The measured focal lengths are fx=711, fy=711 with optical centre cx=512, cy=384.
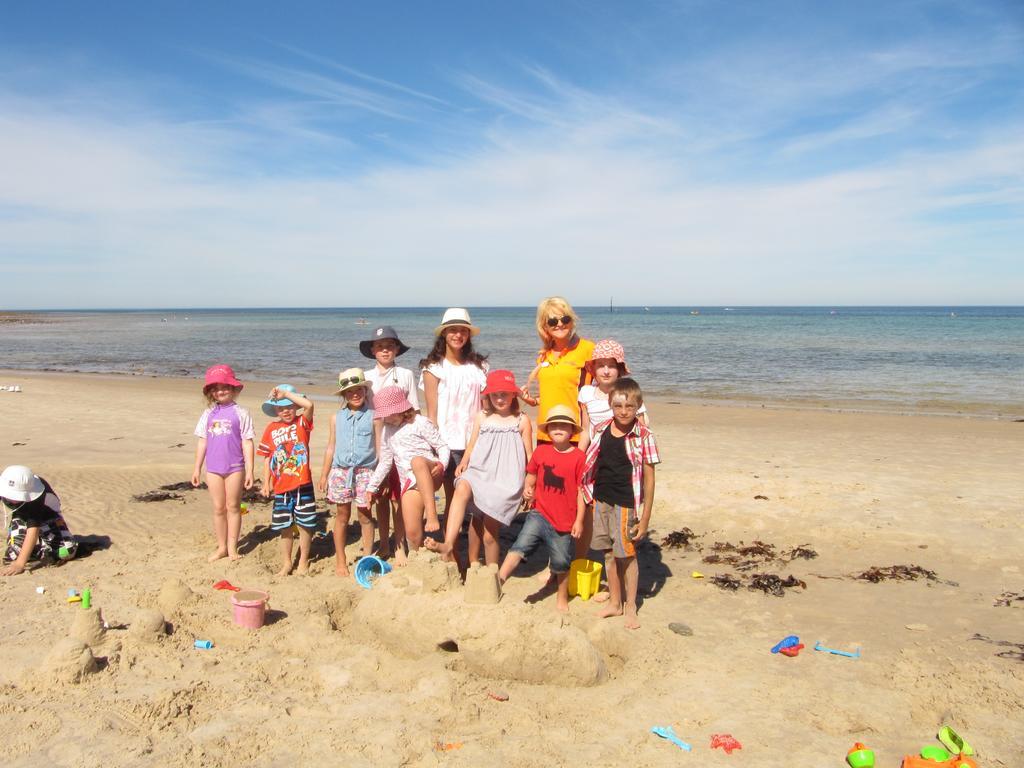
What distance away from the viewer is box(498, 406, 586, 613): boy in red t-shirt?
4.99 metres

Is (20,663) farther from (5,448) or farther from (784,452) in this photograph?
(784,452)

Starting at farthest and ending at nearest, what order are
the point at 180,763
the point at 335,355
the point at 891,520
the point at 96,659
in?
the point at 335,355 < the point at 891,520 < the point at 96,659 < the point at 180,763

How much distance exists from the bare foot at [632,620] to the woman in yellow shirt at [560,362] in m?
1.35

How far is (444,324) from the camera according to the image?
564cm

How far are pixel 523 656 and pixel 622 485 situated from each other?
136 cm

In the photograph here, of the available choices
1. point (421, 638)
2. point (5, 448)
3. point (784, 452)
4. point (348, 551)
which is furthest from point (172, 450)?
point (784, 452)

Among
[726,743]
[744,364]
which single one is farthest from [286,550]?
[744,364]

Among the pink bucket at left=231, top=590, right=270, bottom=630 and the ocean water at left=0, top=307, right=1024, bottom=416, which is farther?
the ocean water at left=0, top=307, right=1024, bottom=416

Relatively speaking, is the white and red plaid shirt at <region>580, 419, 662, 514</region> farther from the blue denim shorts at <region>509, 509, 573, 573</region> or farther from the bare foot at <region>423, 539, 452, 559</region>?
the bare foot at <region>423, 539, 452, 559</region>

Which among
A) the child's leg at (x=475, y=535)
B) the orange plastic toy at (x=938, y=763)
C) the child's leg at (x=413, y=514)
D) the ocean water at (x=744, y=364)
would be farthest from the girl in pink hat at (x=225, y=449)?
the ocean water at (x=744, y=364)

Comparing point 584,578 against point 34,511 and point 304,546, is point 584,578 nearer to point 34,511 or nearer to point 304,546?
point 304,546

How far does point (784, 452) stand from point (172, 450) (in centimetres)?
Answer: 923

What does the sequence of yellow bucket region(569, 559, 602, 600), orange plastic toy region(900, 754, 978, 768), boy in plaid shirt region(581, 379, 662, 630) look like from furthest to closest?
yellow bucket region(569, 559, 602, 600)
boy in plaid shirt region(581, 379, 662, 630)
orange plastic toy region(900, 754, 978, 768)

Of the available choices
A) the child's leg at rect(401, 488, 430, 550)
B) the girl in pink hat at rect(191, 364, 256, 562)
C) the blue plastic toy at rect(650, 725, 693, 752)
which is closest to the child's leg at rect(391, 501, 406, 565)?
the child's leg at rect(401, 488, 430, 550)
